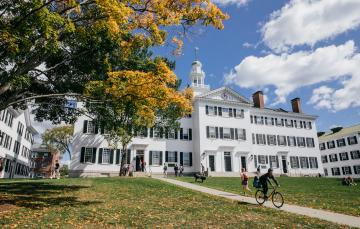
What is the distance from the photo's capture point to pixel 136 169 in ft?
113

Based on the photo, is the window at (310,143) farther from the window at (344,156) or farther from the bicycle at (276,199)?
the bicycle at (276,199)

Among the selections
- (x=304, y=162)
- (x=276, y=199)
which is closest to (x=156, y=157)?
(x=304, y=162)

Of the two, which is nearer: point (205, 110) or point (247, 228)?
point (247, 228)

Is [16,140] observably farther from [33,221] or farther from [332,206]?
[332,206]

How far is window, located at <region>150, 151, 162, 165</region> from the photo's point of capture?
3516 centimetres

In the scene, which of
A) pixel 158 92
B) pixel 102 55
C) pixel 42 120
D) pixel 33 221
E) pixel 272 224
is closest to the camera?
pixel 33 221

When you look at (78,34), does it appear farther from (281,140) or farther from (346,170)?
(346,170)

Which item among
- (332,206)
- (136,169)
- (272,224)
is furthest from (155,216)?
(136,169)

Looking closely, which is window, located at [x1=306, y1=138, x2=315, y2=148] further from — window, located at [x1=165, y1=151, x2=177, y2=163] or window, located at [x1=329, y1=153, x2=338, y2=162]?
window, located at [x1=165, y1=151, x2=177, y2=163]

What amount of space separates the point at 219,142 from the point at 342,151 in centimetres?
3376

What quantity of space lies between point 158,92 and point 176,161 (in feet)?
88.4

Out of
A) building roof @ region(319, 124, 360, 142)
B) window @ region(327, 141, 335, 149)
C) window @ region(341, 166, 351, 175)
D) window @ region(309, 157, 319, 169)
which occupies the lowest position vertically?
window @ region(341, 166, 351, 175)

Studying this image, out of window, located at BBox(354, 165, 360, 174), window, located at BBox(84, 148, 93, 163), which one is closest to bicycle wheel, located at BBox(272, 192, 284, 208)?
window, located at BBox(84, 148, 93, 163)

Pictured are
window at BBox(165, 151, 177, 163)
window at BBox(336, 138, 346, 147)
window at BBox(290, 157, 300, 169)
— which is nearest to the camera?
window at BBox(165, 151, 177, 163)
